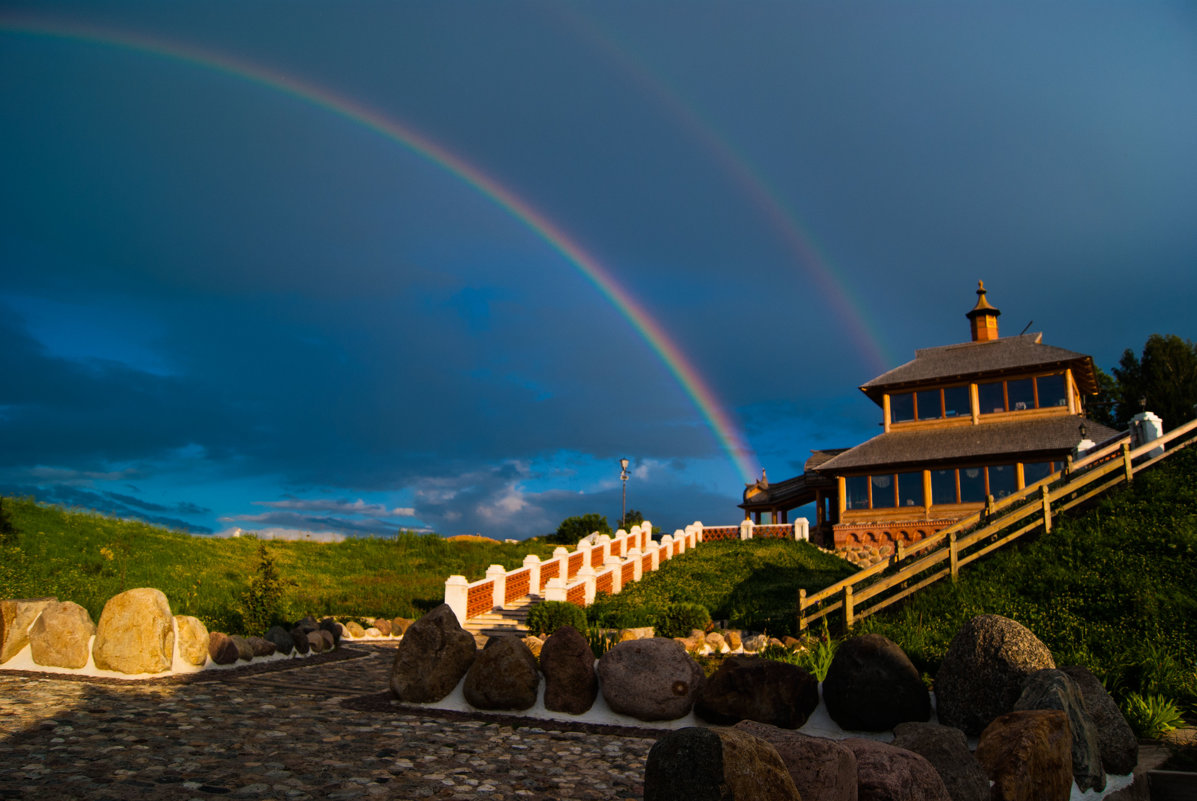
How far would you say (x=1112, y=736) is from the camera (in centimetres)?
644

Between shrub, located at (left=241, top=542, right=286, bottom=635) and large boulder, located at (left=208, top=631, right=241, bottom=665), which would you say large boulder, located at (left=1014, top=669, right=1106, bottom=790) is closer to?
large boulder, located at (left=208, top=631, right=241, bottom=665)

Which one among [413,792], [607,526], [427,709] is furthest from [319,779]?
[607,526]

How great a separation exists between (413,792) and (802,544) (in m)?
27.6

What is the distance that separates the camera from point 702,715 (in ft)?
26.1

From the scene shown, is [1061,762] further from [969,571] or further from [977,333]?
[977,333]

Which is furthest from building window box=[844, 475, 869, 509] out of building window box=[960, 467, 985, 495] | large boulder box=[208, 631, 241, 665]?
large boulder box=[208, 631, 241, 665]

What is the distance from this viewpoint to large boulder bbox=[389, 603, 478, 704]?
8.78 meters

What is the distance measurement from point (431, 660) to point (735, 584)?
47.9 ft

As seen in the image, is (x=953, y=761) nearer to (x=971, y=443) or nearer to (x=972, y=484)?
(x=972, y=484)

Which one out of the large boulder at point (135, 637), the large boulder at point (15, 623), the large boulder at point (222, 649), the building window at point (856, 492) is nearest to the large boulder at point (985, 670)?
the large boulder at point (222, 649)

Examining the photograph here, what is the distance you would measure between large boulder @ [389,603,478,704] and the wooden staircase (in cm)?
842

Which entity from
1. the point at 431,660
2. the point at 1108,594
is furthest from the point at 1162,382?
the point at 431,660

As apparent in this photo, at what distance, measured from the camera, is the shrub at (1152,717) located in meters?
7.26

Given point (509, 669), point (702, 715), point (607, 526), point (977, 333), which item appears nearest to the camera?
point (702, 715)
